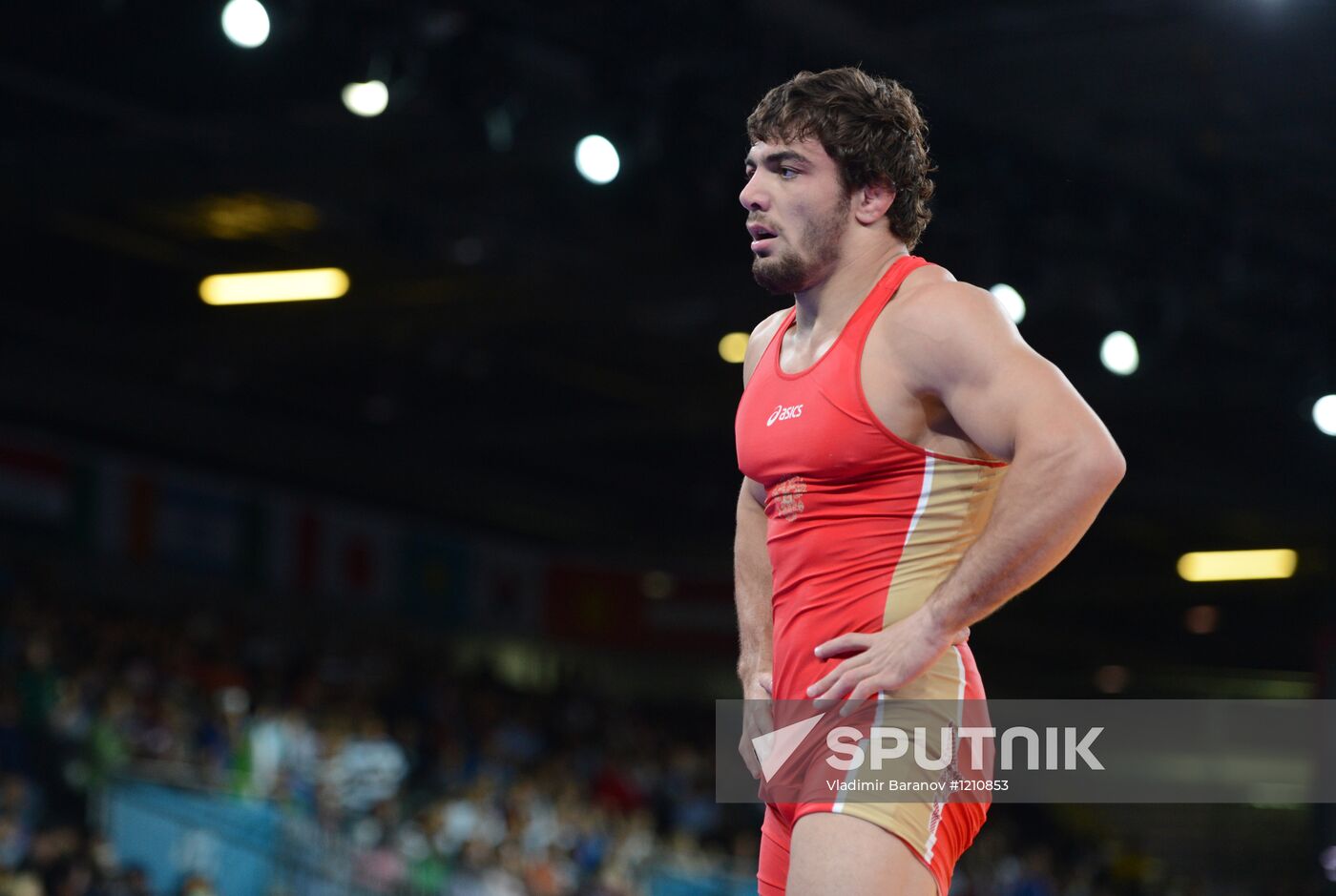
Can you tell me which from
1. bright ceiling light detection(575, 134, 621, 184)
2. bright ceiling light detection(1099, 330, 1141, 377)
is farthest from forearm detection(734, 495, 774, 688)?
bright ceiling light detection(1099, 330, 1141, 377)

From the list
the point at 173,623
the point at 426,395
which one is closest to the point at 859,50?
the point at 426,395

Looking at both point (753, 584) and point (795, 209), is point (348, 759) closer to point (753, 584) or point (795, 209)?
point (753, 584)

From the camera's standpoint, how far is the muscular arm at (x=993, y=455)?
2.51 meters

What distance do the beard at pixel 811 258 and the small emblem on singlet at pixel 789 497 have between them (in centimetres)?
32

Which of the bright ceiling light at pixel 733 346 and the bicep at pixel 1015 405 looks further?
the bright ceiling light at pixel 733 346

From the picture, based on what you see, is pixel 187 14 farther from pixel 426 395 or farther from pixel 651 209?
pixel 426 395

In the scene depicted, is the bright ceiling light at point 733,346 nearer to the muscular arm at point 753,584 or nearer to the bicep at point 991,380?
the muscular arm at point 753,584

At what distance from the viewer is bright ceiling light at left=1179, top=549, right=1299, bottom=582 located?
25.0 m

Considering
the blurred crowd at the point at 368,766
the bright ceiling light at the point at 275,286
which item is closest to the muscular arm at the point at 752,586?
the blurred crowd at the point at 368,766

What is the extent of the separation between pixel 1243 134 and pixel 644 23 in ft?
13.2

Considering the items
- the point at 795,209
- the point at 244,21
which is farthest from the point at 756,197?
the point at 244,21

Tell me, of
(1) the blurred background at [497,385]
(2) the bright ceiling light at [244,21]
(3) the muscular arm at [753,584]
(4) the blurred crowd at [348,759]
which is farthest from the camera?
(4) the blurred crowd at [348,759]

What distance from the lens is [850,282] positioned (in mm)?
2844

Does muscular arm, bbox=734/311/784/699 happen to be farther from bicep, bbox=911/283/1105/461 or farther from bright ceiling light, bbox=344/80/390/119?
bright ceiling light, bbox=344/80/390/119
